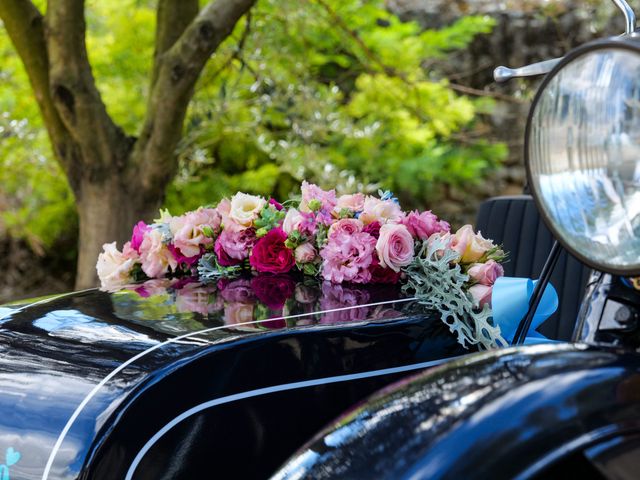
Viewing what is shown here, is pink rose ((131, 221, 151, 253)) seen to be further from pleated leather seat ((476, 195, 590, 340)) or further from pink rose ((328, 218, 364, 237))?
pleated leather seat ((476, 195, 590, 340))

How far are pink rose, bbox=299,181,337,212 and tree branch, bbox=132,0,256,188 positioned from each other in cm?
175

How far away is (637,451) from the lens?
74cm

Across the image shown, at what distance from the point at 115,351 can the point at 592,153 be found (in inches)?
27.2

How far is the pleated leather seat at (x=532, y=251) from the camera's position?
2.42m

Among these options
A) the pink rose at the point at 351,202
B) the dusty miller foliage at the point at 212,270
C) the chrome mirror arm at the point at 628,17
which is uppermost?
the chrome mirror arm at the point at 628,17

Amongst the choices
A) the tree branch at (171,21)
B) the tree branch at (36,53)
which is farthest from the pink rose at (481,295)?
the tree branch at (171,21)

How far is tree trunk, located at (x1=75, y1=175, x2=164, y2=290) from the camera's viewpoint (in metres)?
3.67

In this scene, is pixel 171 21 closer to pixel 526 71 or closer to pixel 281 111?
pixel 281 111

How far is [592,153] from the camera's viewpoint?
0.91m

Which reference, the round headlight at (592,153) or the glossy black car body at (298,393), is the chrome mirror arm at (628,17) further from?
the glossy black car body at (298,393)

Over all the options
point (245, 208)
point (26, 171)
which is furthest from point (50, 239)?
point (245, 208)

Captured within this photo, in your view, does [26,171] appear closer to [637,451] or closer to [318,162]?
[318,162]

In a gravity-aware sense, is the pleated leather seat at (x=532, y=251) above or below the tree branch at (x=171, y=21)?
below

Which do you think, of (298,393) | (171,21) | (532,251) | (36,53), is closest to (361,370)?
(298,393)
